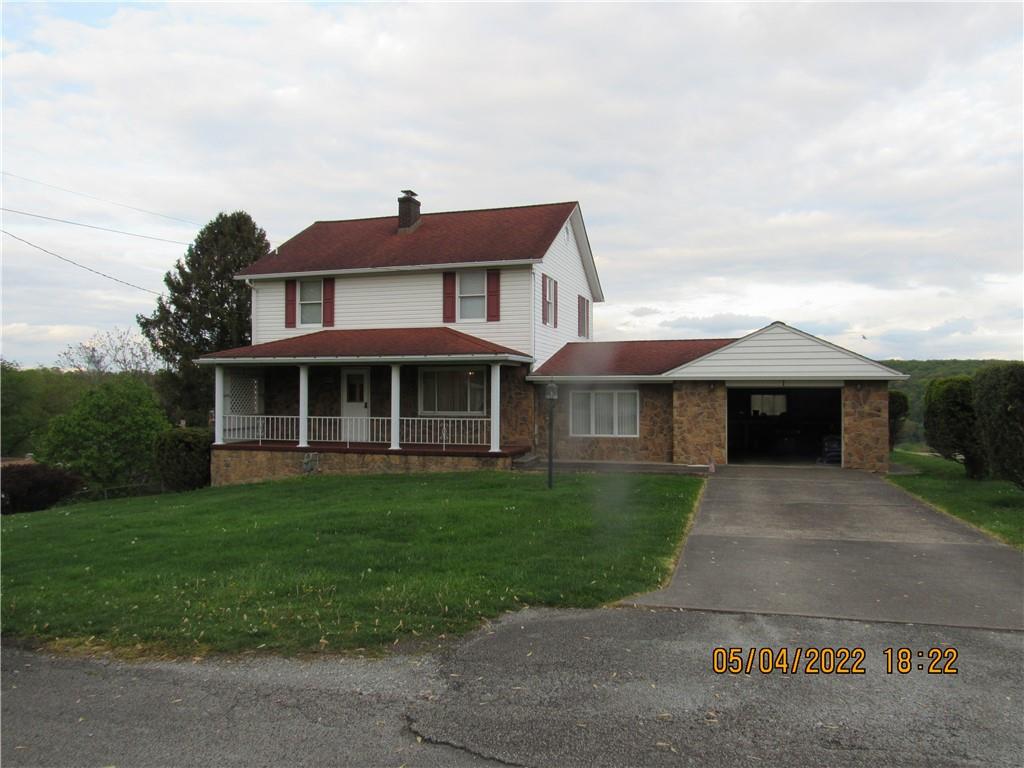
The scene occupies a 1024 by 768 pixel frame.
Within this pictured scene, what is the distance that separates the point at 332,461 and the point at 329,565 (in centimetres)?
1061

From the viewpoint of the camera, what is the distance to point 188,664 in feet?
17.6

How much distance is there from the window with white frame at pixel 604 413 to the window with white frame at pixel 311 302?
7834 mm

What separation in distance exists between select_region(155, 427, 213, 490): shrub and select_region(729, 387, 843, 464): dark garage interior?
50.7 feet

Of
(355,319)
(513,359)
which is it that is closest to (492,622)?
(513,359)

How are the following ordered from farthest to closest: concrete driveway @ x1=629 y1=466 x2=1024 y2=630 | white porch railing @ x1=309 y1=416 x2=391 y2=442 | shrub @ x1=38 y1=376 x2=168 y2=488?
shrub @ x1=38 y1=376 x2=168 y2=488 < white porch railing @ x1=309 y1=416 x2=391 y2=442 < concrete driveway @ x1=629 y1=466 x2=1024 y2=630

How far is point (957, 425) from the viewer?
15508 millimetres

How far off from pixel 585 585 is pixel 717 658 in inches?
75.8

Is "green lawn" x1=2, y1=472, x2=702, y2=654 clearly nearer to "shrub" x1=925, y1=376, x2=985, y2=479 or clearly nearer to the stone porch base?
the stone porch base

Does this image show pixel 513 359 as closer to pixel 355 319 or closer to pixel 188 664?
pixel 355 319

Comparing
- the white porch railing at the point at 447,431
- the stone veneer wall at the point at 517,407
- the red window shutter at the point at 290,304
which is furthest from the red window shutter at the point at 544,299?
the red window shutter at the point at 290,304


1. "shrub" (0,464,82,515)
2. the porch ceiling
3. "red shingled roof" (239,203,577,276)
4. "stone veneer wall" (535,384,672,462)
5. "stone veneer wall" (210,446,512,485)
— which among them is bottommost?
"shrub" (0,464,82,515)

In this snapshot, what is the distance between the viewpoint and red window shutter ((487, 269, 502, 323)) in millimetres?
19156

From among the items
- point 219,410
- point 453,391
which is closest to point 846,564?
point 453,391

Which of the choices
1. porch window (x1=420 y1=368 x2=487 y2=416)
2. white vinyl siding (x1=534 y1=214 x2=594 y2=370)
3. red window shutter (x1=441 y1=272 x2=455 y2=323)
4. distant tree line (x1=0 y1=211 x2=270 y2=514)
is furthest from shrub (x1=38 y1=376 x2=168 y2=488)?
white vinyl siding (x1=534 y1=214 x2=594 y2=370)
